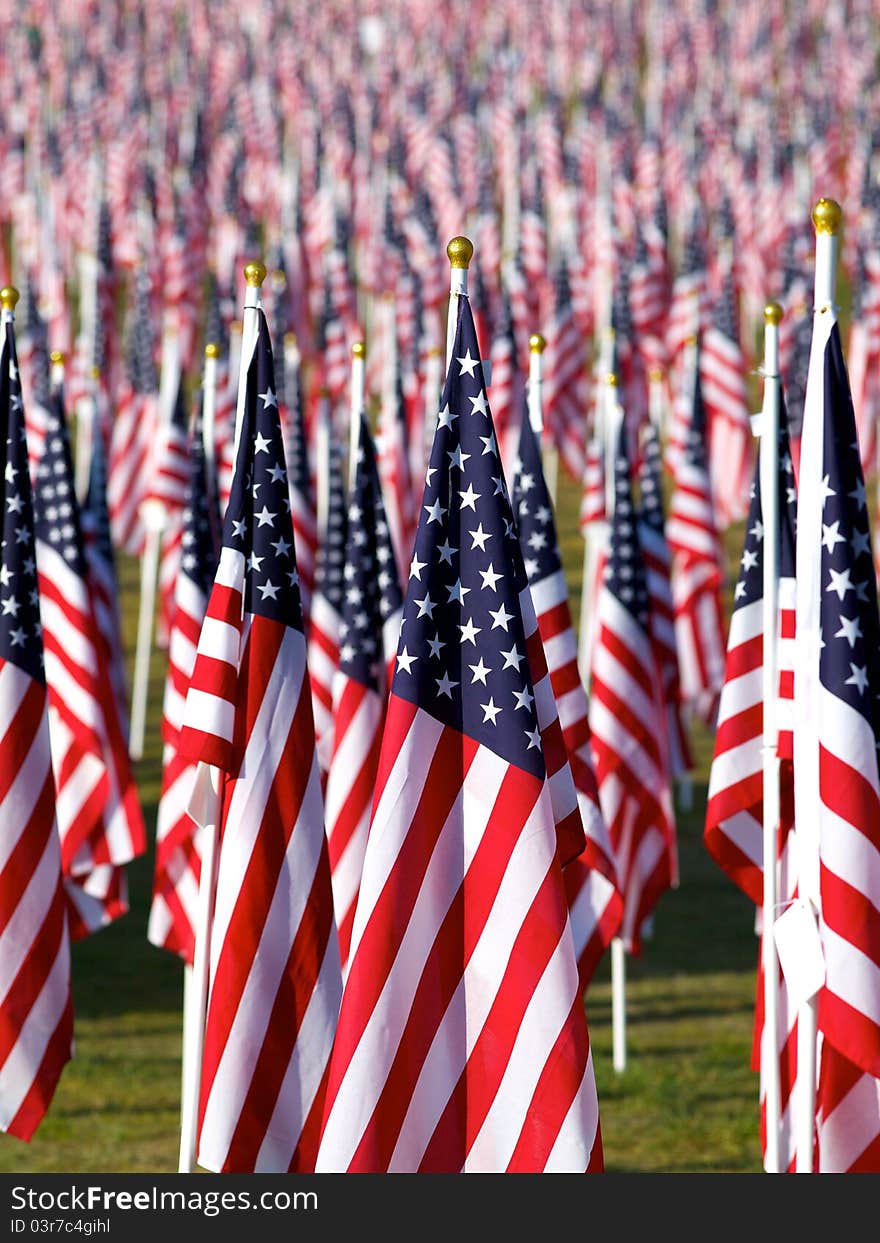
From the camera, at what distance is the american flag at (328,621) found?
15078 millimetres

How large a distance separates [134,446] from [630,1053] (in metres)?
16.4

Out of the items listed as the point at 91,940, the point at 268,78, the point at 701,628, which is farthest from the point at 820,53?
the point at 91,940

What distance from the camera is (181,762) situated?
12.3m

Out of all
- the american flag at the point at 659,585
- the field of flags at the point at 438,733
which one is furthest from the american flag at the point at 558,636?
the american flag at the point at 659,585

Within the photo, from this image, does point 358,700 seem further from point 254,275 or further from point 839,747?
point 839,747

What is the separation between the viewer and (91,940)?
17.9 m

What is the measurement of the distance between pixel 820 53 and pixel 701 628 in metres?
50.7

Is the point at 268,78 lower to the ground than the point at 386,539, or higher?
higher

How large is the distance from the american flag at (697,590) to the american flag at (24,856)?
40.9 feet

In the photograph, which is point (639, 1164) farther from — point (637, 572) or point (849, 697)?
point (849, 697)

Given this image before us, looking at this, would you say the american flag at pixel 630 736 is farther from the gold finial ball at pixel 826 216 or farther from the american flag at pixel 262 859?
the gold finial ball at pixel 826 216

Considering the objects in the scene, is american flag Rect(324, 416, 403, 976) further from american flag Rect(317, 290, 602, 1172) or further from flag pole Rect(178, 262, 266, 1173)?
american flag Rect(317, 290, 602, 1172)

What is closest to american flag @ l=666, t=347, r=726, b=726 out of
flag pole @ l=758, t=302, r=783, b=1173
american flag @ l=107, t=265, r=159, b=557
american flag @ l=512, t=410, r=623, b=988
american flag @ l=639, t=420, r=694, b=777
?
american flag @ l=639, t=420, r=694, b=777

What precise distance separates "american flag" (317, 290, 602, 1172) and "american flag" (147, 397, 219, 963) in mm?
4657
